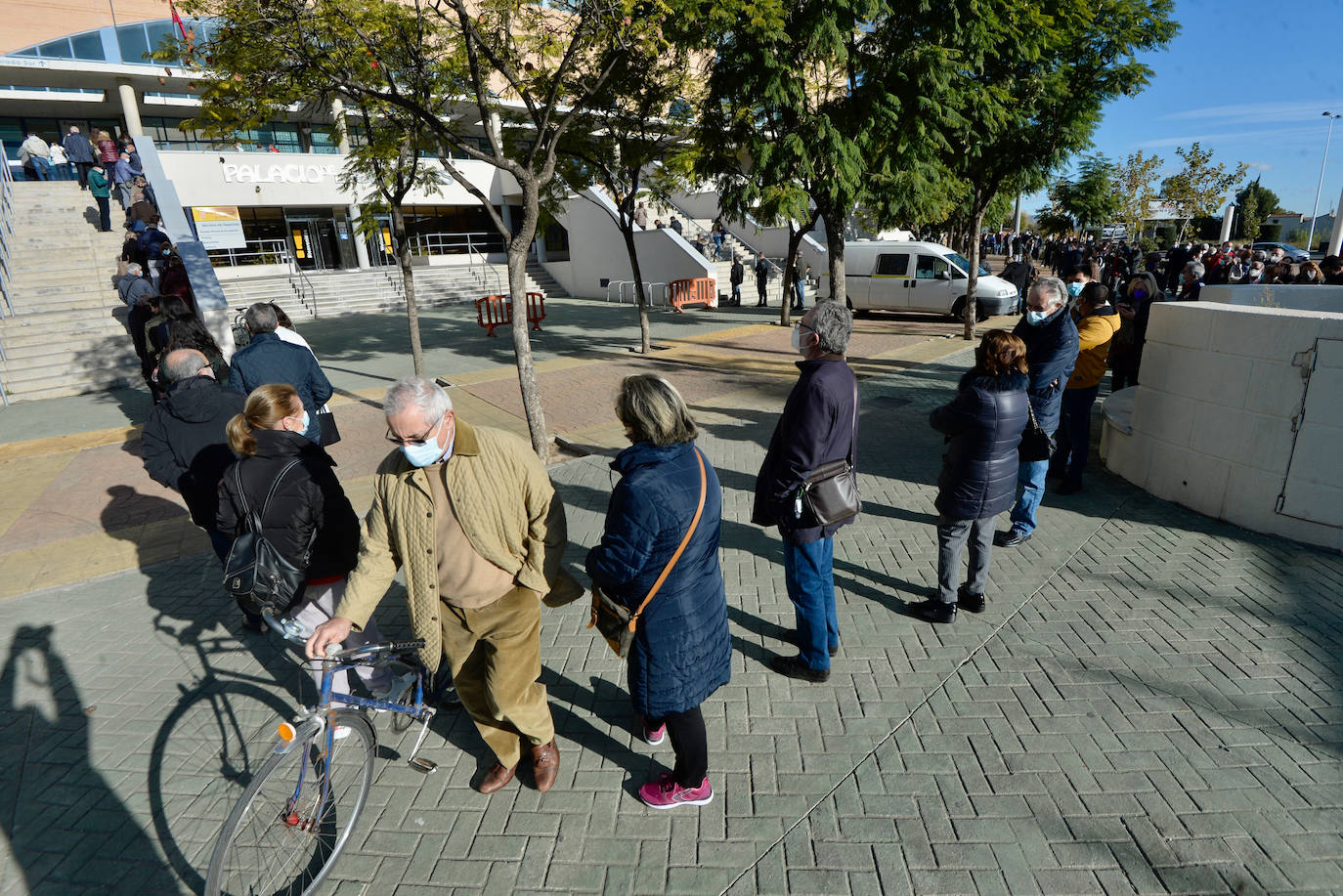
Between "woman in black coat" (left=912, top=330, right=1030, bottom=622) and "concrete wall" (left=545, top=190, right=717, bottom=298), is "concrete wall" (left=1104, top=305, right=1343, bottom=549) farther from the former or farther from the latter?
"concrete wall" (left=545, top=190, right=717, bottom=298)

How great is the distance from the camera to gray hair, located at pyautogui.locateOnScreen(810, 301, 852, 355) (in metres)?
3.52

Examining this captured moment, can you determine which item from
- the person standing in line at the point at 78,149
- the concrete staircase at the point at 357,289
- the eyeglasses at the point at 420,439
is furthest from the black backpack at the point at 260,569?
the person standing in line at the point at 78,149

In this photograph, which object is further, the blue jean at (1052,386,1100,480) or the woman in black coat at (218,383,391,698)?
the blue jean at (1052,386,1100,480)

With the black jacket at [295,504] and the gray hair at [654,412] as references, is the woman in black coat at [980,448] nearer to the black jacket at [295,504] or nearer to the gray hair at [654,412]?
the gray hair at [654,412]

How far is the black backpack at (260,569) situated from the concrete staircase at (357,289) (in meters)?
19.7

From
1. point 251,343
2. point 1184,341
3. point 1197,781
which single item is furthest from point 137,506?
point 1184,341

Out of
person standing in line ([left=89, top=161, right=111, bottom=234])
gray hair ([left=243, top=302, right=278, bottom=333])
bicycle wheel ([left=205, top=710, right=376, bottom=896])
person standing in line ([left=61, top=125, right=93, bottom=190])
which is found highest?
person standing in line ([left=61, top=125, right=93, bottom=190])

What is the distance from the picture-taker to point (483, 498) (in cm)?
275

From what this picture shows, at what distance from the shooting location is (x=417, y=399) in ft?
8.52

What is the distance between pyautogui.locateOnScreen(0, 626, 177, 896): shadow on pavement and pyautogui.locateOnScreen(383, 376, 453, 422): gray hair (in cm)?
216

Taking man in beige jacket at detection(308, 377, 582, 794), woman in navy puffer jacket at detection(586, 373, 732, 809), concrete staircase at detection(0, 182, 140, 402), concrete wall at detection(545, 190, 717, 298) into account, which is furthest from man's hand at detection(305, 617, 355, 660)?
concrete wall at detection(545, 190, 717, 298)

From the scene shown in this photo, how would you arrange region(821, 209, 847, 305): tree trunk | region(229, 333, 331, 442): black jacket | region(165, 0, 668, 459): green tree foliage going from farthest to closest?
region(821, 209, 847, 305): tree trunk, region(165, 0, 668, 459): green tree foliage, region(229, 333, 331, 442): black jacket

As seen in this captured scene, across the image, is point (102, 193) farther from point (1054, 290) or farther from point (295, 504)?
point (1054, 290)

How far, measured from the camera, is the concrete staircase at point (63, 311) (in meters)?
11.6
